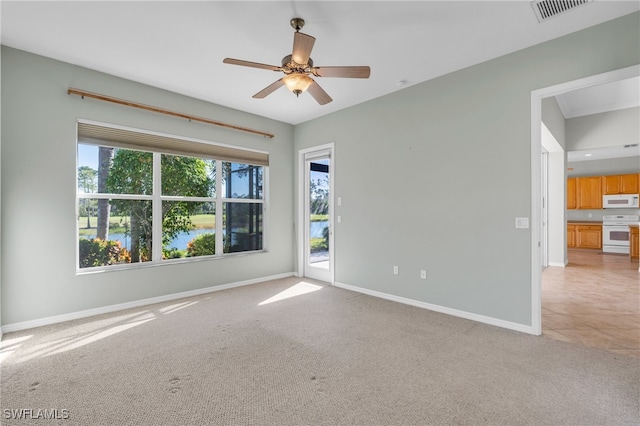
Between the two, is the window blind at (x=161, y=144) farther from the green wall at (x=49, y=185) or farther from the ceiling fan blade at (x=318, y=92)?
the ceiling fan blade at (x=318, y=92)

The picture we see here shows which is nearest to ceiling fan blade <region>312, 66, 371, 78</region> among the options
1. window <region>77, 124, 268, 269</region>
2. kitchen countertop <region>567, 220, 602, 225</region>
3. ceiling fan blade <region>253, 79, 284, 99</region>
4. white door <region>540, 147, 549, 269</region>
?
ceiling fan blade <region>253, 79, 284, 99</region>

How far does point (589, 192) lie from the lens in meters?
8.38

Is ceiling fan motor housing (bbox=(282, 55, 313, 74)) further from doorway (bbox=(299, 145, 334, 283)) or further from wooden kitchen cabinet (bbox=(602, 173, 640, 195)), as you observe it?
wooden kitchen cabinet (bbox=(602, 173, 640, 195))

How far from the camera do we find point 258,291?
4559 millimetres

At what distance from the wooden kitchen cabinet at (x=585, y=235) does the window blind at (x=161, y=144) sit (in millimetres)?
9008

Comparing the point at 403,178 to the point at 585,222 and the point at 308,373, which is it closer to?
the point at 308,373

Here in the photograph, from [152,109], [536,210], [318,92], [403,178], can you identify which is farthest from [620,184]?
[152,109]

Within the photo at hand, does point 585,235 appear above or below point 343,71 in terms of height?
below

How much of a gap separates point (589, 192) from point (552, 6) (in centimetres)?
834

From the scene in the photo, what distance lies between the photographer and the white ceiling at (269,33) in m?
2.44

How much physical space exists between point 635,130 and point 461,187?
4.49 metres

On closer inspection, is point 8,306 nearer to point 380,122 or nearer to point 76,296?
point 76,296

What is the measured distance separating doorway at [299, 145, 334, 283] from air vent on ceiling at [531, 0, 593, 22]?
3.11 m

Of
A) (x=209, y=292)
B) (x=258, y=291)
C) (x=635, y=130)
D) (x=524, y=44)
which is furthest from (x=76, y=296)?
(x=635, y=130)
